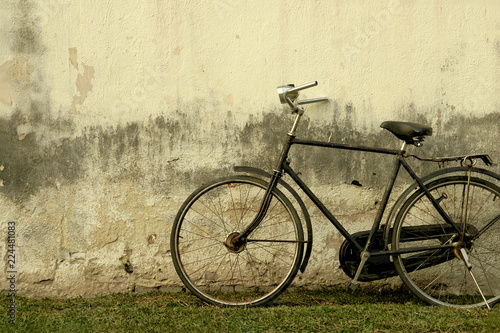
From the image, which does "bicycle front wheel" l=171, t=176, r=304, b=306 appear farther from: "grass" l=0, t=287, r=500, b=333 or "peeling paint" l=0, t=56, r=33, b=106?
"peeling paint" l=0, t=56, r=33, b=106

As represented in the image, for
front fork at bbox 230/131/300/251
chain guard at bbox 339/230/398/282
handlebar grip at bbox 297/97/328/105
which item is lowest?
chain guard at bbox 339/230/398/282

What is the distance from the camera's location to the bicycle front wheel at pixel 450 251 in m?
3.63

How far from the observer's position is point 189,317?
3.33 metres

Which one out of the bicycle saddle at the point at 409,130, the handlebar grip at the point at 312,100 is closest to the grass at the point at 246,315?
the bicycle saddle at the point at 409,130

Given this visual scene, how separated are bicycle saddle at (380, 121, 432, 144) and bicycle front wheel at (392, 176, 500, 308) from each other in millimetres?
471

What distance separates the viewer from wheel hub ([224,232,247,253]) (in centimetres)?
349

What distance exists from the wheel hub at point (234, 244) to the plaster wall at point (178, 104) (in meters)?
0.55

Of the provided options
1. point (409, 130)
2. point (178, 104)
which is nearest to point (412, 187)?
point (409, 130)

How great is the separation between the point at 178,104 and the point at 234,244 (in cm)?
111

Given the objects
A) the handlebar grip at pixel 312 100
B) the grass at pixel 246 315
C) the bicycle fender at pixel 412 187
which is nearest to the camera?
the grass at pixel 246 315

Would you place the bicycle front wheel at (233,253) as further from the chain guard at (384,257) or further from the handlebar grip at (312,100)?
the handlebar grip at (312,100)

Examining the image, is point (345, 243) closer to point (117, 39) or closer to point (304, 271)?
point (304, 271)

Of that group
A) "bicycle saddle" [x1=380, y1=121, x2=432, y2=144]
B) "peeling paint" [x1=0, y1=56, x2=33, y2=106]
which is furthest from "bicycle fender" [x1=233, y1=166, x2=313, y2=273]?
"peeling paint" [x1=0, y1=56, x2=33, y2=106]

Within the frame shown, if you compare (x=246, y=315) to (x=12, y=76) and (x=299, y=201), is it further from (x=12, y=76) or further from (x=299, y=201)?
(x=12, y=76)
